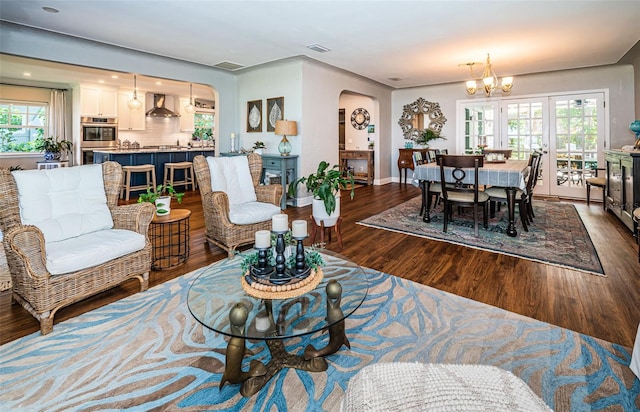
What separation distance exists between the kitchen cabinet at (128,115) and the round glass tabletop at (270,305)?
28.1 ft

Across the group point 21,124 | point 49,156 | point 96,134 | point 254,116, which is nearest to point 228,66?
point 254,116

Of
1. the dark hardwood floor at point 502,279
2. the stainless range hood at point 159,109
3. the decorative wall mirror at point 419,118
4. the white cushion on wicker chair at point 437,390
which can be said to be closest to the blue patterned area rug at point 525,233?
the dark hardwood floor at point 502,279

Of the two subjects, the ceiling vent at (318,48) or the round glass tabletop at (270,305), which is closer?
the round glass tabletop at (270,305)

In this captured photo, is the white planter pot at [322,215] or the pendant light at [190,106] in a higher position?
the pendant light at [190,106]

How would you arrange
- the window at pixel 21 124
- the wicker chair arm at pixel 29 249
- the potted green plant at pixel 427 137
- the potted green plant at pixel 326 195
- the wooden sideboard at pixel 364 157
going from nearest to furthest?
the wicker chair arm at pixel 29 249
the potted green plant at pixel 326 195
the window at pixel 21 124
the potted green plant at pixel 427 137
the wooden sideboard at pixel 364 157

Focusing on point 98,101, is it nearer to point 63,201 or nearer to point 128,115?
point 128,115

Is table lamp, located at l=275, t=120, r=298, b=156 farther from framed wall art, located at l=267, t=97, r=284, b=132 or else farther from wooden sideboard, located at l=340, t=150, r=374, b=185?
wooden sideboard, located at l=340, t=150, r=374, b=185

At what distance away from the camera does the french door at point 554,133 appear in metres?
6.39

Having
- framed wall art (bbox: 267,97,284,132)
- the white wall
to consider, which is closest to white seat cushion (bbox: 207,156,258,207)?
framed wall art (bbox: 267,97,284,132)

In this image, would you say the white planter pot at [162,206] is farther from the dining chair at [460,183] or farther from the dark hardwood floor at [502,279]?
the dining chair at [460,183]

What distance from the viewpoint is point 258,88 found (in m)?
6.45

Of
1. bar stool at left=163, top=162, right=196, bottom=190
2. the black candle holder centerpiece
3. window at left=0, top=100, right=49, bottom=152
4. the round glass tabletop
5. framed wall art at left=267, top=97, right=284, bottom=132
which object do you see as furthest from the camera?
window at left=0, top=100, right=49, bottom=152

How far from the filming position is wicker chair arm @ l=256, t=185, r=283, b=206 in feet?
12.4

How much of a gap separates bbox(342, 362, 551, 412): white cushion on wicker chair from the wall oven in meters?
9.40
